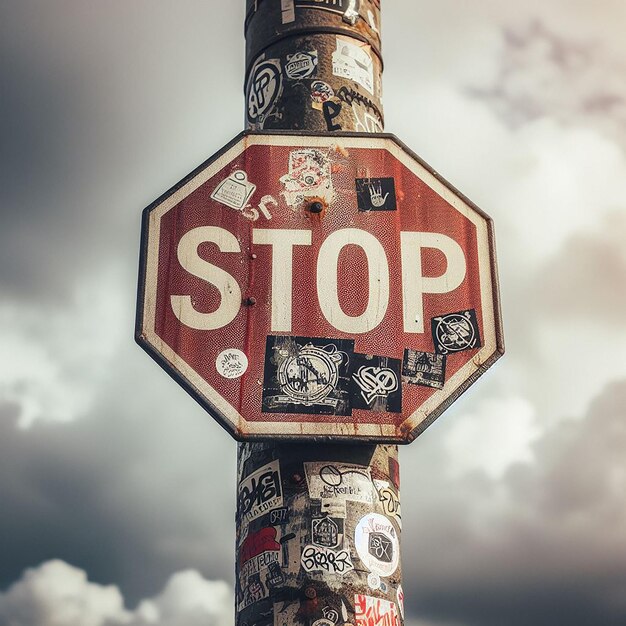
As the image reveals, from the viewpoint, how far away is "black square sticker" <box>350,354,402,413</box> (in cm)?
364

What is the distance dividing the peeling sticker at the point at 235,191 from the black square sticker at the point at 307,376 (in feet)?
2.02

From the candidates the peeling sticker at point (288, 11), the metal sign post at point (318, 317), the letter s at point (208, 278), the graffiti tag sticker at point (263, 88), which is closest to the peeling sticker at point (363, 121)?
the metal sign post at point (318, 317)

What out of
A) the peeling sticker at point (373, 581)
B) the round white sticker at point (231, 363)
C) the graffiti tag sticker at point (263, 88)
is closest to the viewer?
the peeling sticker at point (373, 581)

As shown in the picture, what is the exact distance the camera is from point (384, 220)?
4.04 meters

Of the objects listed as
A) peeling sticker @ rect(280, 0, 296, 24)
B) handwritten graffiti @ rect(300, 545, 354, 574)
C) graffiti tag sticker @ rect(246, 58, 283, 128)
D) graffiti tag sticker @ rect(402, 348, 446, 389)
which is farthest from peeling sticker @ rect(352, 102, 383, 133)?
handwritten graffiti @ rect(300, 545, 354, 574)

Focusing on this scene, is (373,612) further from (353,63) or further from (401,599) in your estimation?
(353,63)

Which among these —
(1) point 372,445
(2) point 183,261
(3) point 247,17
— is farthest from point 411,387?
(3) point 247,17

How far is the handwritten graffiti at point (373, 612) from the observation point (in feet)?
11.1

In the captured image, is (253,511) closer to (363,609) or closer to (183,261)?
(363,609)

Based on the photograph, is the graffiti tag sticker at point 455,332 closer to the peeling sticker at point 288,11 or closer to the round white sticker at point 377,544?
the round white sticker at point 377,544

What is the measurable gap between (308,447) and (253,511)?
317 millimetres

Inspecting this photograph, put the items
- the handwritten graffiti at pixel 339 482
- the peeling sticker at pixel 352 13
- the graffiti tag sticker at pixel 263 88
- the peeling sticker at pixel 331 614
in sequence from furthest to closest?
1. the peeling sticker at pixel 352 13
2. the graffiti tag sticker at pixel 263 88
3. the handwritten graffiti at pixel 339 482
4. the peeling sticker at pixel 331 614

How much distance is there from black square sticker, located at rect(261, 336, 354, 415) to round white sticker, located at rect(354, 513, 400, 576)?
414 mm

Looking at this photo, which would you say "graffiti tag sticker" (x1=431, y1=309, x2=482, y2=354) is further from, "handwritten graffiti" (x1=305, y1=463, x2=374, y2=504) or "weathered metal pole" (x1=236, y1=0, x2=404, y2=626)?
"handwritten graffiti" (x1=305, y1=463, x2=374, y2=504)
